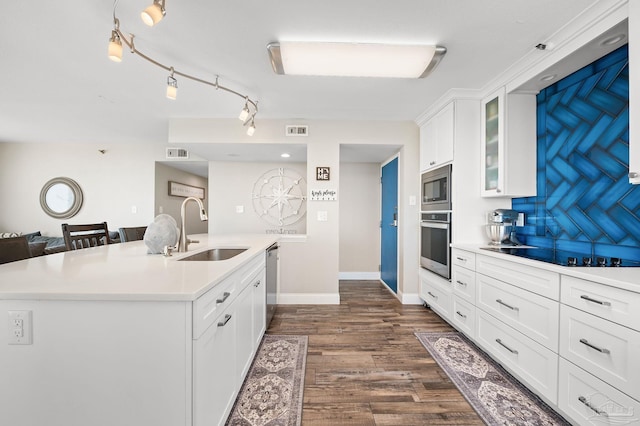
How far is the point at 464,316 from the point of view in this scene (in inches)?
95.2

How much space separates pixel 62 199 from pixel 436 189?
240 inches

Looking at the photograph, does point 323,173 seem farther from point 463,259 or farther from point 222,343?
point 222,343

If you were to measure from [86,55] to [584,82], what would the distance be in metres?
3.76

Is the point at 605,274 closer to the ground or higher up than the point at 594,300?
higher up

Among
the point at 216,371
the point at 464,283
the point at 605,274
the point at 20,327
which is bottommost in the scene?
the point at 216,371

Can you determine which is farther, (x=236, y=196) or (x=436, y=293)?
(x=236, y=196)

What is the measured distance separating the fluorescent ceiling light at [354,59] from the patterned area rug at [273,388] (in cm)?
226

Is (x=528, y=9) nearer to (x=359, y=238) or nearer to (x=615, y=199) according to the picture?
(x=615, y=199)

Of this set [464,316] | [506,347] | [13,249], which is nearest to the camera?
[13,249]

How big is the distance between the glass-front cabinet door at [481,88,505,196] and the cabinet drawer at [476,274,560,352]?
0.91 m

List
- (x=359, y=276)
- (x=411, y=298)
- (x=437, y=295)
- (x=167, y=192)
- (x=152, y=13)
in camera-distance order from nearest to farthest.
Answer: 1. (x=152, y=13)
2. (x=437, y=295)
3. (x=411, y=298)
4. (x=359, y=276)
5. (x=167, y=192)

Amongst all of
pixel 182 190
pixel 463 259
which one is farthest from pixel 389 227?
pixel 182 190

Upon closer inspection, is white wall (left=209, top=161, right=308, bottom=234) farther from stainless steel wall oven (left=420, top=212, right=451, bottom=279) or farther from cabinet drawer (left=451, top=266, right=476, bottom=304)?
cabinet drawer (left=451, top=266, right=476, bottom=304)

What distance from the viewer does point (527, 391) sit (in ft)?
5.69
